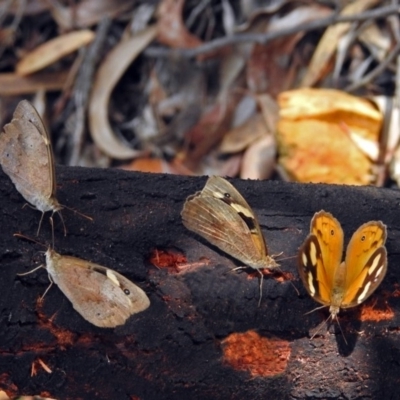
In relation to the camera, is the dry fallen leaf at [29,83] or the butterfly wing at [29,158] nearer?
the butterfly wing at [29,158]

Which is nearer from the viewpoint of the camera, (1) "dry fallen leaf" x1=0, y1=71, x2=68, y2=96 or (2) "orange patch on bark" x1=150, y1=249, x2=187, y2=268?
(2) "orange patch on bark" x1=150, y1=249, x2=187, y2=268

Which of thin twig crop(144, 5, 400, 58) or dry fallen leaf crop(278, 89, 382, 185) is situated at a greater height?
thin twig crop(144, 5, 400, 58)

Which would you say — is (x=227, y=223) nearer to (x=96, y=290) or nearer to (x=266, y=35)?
(x=96, y=290)

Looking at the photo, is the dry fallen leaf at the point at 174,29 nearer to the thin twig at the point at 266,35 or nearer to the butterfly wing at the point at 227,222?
the thin twig at the point at 266,35

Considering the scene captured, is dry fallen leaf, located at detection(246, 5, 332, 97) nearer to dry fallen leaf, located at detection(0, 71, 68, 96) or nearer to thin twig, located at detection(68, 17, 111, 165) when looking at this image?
thin twig, located at detection(68, 17, 111, 165)

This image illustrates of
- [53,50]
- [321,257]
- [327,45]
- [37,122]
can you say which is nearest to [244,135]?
[327,45]

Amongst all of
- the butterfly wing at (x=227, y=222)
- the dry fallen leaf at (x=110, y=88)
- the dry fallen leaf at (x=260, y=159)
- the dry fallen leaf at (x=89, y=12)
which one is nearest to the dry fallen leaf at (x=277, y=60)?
the dry fallen leaf at (x=260, y=159)

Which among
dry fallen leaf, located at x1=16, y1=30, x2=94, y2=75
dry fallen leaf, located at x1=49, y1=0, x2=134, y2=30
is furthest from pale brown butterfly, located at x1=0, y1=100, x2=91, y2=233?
dry fallen leaf, located at x1=49, y1=0, x2=134, y2=30
